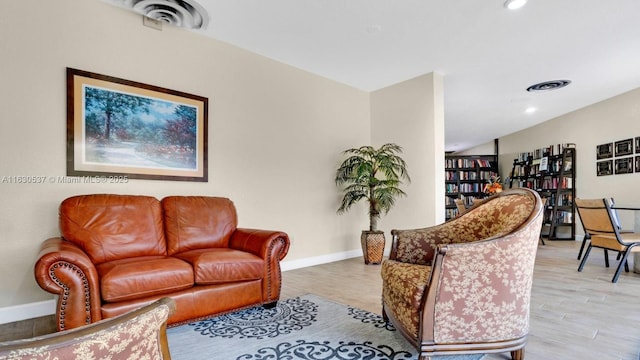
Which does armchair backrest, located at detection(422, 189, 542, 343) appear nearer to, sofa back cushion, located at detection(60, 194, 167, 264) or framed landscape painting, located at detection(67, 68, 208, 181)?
sofa back cushion, located at detection(60, 194, 167, 264)

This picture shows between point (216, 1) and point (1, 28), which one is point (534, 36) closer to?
point (216, 1)

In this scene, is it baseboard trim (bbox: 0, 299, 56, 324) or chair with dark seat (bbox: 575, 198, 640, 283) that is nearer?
baseboard trim (bbox: 0, 299, 56, 324)

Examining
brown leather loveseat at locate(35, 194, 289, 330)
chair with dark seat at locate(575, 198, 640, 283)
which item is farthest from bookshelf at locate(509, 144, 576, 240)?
brown leather loveseat at locate(35, 194, 289, 330)

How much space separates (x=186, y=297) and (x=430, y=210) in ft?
10.5

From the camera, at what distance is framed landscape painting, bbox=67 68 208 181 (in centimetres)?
273

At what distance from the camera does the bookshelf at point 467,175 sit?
28.8 ft

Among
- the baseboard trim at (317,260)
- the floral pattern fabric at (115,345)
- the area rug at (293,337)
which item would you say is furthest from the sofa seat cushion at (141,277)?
the baseboard trim at (317,260)

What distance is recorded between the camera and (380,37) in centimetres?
354

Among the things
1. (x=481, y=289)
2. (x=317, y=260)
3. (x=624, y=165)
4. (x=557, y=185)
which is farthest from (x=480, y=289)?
(x=557, y=185)

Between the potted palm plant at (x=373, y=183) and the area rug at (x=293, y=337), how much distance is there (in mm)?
1770

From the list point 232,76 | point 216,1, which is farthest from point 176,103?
point 216,1

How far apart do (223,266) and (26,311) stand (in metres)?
1.53

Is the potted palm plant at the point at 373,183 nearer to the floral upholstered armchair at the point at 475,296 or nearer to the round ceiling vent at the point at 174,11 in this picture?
the round ceiling vent at the point at 174,11

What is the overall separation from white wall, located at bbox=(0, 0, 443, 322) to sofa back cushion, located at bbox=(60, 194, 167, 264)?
38 centimetres
